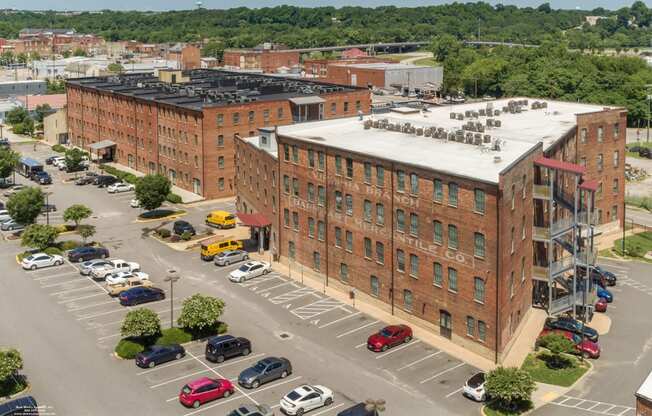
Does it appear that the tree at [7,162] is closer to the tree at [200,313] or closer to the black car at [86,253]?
the black car at [86,253]

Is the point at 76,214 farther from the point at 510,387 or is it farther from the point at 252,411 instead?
the point at 510,387

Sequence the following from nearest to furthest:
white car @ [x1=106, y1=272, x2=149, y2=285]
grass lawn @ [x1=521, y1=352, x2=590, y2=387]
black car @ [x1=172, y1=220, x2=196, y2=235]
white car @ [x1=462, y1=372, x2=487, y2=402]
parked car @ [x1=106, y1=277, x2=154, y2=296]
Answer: white car @ [x1=462, y1=372, x2=487, y2=402] < grass lawn @ [x1=521, y1=352, x2=590, y2=387] < parked car @ [x1=106, y1=277, x2=154, y2=296] < white car @ [x1=106, y1=272, x2=149, y2=285] < black car @ [x1=172, y1=220, x2=196, y2=235]

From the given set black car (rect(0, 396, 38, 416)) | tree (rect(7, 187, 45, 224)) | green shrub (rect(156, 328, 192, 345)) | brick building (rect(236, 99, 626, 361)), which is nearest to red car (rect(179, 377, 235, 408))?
green shrub (rect(156, 328, 192, 345))

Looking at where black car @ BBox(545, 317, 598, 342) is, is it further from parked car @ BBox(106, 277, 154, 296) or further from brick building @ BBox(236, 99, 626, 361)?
parked car @ BBox(106, 277, 154, 296)

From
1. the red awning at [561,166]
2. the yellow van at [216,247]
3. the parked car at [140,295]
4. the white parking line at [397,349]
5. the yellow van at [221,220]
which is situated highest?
the red awning at [561,166]

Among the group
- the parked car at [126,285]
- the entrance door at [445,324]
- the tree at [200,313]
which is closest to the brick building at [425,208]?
the entrance door at [445,324]

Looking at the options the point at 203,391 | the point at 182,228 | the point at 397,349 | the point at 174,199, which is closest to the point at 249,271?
the point at 182,228

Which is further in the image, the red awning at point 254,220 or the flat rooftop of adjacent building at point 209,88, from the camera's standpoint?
the flat rooftop of adjacent building at point 209,88
